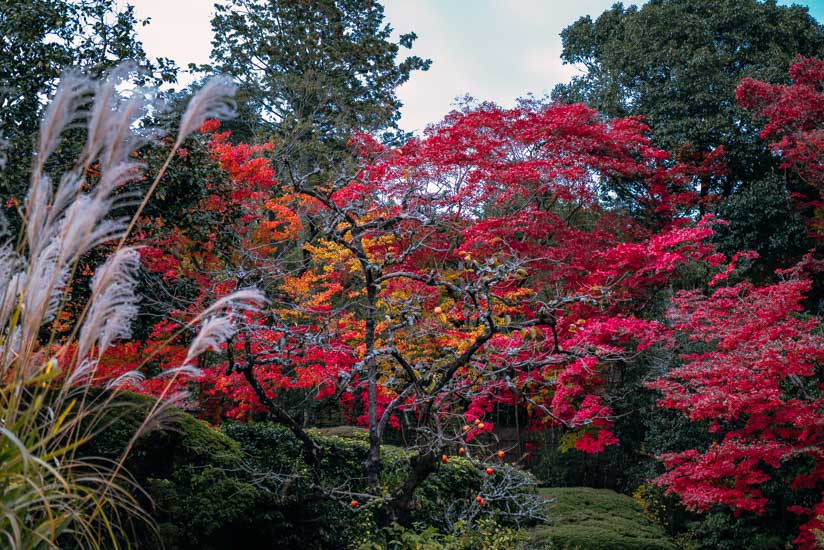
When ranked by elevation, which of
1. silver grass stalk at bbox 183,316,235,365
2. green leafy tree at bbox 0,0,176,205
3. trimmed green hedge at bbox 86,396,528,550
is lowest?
trimmed green hedge at bbox 86,396,528,550

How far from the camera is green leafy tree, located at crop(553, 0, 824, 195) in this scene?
1139 cm

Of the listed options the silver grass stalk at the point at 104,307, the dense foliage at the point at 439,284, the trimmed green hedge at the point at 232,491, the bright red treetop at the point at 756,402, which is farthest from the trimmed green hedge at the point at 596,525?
the silver grass stalk at the point at 104,307

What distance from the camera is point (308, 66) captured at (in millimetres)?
14234

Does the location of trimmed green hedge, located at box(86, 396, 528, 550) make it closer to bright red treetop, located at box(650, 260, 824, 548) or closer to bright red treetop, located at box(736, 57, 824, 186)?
bright red treetop, located at box(650, 260, 824, 548)

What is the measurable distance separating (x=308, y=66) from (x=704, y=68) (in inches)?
310

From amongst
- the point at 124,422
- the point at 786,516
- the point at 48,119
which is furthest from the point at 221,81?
the point at 786,516

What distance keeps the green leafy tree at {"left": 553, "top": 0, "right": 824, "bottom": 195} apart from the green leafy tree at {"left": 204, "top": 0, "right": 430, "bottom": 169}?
484 centimetres

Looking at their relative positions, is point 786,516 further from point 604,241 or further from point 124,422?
point 124,422

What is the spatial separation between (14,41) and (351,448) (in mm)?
4809

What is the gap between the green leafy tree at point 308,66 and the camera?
13.9m

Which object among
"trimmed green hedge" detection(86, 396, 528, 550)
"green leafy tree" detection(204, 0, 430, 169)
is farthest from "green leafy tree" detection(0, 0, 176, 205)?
"green leafy tree" detection(204, 0, 430, 169)

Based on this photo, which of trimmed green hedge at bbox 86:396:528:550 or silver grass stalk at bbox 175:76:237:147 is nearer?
silver grass stalk at bbox 175:76:237:147

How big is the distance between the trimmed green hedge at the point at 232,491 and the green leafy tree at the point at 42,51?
8.54 ft

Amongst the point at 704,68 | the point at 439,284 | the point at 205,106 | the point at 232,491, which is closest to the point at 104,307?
the point at 205,106
